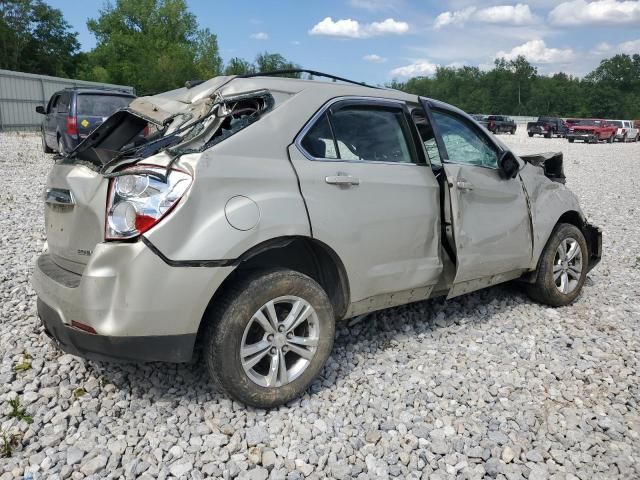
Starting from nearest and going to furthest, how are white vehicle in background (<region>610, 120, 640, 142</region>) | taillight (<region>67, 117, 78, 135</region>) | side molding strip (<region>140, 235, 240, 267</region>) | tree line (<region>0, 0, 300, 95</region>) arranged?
side molding strip (<region>140, 235, 240, 267</region>), taillight (<region>67, 117, 78, 135</region>), white vehicle in background (<region>610, 120, 640, 142</region>), tree line (<region>0, 0, 300, 95</region>)

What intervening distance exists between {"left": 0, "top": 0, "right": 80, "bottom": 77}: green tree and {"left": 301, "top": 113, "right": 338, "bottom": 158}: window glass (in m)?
56.5

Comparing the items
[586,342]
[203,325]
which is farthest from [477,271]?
[203,325]

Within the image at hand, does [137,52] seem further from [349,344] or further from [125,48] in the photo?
[349,344]

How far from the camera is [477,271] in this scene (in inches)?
164

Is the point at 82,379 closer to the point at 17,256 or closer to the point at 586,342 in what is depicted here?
the point at 17,256

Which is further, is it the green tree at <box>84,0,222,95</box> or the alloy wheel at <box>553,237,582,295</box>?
the green tree at <box>84,0,222,95</box>

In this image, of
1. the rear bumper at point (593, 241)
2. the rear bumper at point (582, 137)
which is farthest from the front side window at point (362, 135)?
the rear bumper at point (582, 137)

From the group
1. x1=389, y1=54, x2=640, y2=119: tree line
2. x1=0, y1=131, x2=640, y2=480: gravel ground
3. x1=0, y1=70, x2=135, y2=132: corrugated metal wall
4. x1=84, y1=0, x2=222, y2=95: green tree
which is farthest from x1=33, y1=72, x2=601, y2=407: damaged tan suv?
x1=389, y1=54, x2=640, y2=119: tree line

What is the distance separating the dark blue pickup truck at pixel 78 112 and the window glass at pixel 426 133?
387 inches

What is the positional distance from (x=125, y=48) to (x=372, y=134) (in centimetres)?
6328

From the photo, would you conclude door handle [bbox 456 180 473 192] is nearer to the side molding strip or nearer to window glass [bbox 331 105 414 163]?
window glass [bbox 331 105 414 163]

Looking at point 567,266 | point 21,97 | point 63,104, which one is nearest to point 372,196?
point 567,266

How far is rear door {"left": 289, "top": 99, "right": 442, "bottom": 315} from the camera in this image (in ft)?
10.6

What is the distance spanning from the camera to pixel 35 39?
55.0 m
